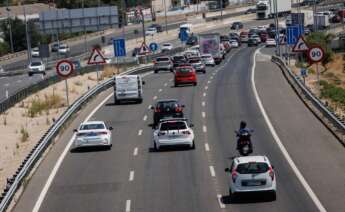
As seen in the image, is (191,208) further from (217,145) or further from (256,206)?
(217,145)

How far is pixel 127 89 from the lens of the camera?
56719mm

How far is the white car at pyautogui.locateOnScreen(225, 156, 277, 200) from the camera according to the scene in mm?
25219

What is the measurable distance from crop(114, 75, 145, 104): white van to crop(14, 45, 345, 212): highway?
1163 mm

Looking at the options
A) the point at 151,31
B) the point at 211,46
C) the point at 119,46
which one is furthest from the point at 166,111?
the point at 151,31

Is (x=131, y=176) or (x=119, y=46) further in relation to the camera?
(x=119, y=46)

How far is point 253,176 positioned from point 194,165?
8.13m

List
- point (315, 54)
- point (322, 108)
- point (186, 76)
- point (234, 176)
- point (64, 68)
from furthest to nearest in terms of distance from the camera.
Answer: point (186, 76)
point (64, 68)
point (315, 54)
point (322, 108)
point (234, 176)

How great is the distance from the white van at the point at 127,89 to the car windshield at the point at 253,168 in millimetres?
31679

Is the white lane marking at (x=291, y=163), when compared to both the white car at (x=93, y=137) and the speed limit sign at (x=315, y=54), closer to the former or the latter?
the speed limit sign at (x=315, y=54)

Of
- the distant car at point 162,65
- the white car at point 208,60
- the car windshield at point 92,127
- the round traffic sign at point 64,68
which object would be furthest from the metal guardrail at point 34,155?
the white car at point 208,60

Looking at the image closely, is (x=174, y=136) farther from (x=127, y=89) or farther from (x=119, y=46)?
(x=119, y=46)

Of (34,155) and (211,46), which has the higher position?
(34,155)

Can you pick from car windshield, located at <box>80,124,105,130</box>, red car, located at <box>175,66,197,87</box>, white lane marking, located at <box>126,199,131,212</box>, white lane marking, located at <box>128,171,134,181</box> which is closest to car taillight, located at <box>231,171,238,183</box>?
white lane marking, located at <box>126,199,131,212</box>

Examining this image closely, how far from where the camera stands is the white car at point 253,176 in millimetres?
25219
